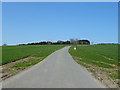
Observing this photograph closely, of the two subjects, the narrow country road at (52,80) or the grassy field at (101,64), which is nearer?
the narrow country road at (52,80)

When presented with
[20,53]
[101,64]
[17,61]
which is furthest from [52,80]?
[20,53]

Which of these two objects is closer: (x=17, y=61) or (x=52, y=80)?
(x=52, y=80)

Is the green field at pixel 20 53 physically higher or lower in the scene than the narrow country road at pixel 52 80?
lower

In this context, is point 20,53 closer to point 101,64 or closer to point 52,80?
point 101,64

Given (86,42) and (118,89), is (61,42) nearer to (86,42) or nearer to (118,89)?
(86,42)

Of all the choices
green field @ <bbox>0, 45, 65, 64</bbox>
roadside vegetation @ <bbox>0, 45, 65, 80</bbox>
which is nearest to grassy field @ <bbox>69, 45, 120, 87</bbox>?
roadside vegetation @ <bbox>0, 45, 65, 80</bbox>

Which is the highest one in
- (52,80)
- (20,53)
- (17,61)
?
(52,80)

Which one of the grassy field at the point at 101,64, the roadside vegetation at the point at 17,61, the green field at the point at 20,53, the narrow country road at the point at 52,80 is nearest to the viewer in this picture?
the narrow country road at the point at 52,80

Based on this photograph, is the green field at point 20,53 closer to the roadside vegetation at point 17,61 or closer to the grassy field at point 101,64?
the roadside vegetation at point 17,61

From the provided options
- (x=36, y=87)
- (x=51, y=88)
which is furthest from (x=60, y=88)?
(x=36, y=87)

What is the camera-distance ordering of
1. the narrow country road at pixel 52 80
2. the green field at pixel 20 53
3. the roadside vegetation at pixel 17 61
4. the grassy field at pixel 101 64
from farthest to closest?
the green field at pixel 20 53
the roadside vegetation at pixel 17 61
the grassy field at pixel 101 64
the narrow country road at pixel 52 80

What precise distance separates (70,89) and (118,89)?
78.0 inches

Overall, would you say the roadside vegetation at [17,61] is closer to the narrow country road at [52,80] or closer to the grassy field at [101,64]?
the narrow country road at [52,80]

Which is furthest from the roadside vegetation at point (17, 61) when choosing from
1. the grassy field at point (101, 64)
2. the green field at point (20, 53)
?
the grassy field at point (101, 64)
